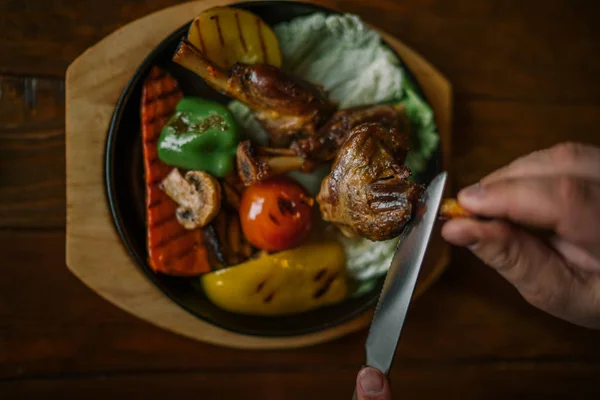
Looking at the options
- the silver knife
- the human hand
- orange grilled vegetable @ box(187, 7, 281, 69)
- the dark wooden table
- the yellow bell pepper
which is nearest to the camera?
the human hand

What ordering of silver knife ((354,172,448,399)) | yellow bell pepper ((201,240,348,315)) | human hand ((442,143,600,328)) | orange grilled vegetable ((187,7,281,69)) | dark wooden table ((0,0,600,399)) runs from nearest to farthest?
human hand ((442,143,600,328))
silver knife ((354,172,448,399))
orange grilled vegetable ((187,7,281,69))
yellow bell pepper ((201,240,348,315))
dark wooden table ((0,0,600,399))

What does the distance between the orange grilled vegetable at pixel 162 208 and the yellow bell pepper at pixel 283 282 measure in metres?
0.09

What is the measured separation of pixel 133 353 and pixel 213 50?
3.37ft

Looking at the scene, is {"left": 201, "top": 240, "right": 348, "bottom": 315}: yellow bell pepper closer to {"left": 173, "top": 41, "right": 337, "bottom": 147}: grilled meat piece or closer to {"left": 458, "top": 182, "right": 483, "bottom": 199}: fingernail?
{"left": 173, "top": 41, "right": 337, "bottom": 147}: grilled meat piece

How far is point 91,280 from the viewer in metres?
1.62

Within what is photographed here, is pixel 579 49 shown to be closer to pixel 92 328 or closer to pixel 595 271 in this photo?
pixel 595 271

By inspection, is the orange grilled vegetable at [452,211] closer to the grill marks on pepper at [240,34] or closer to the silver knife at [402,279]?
the silver knife at [402,279]

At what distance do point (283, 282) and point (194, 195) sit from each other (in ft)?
1.22

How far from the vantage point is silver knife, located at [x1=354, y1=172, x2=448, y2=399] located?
1.36 meters

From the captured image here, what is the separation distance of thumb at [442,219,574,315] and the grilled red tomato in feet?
1.38

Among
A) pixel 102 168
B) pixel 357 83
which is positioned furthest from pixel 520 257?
pixel 102 168

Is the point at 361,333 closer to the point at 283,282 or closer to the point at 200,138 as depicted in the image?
the point at 283,282

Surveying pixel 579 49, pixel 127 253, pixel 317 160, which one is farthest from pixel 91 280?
pixel 579 49

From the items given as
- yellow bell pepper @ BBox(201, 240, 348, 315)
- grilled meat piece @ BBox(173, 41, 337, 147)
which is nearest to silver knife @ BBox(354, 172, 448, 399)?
yellow bell pepper @ BBox(201, 240, 348, 315)
